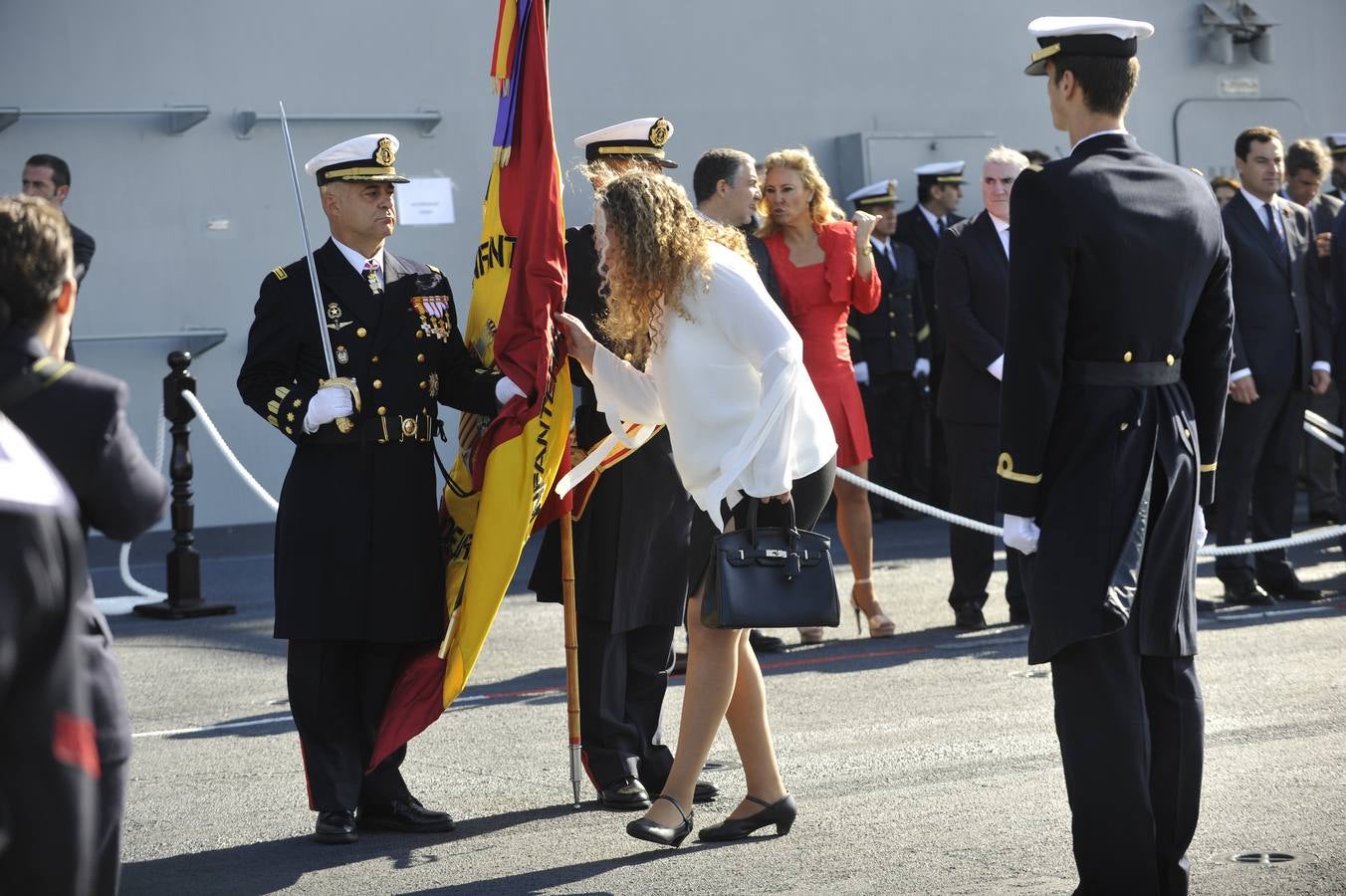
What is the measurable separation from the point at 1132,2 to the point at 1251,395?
8178mm

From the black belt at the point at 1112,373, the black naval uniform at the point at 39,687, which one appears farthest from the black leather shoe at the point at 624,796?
the black naval uniform at the point at 39,687

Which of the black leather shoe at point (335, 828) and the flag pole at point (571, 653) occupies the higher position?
the flag pole at point (571, 653)

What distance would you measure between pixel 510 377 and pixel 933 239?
861cm

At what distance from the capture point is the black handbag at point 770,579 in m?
4.96

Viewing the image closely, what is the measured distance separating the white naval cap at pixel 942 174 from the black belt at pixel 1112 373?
9.97 m

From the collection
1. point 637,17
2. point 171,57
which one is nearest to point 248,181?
point 171,57

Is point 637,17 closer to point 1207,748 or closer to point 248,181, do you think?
point 248,181

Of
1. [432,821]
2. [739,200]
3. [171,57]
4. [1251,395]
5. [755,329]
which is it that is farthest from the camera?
[171,57]

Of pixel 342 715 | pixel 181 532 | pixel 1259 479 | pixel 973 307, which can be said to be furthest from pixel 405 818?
pixel 1259 479

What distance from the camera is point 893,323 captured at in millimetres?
13172

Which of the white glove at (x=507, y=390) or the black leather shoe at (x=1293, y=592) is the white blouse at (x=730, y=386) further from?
the black leather shoe at (x=1293, y=592)

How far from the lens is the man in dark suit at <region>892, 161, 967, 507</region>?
Result: 1363 centimetres

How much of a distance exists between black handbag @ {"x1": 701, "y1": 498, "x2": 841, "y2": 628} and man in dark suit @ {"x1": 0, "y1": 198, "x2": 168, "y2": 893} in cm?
Result: 198

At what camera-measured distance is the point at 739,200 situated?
6.93 metres
